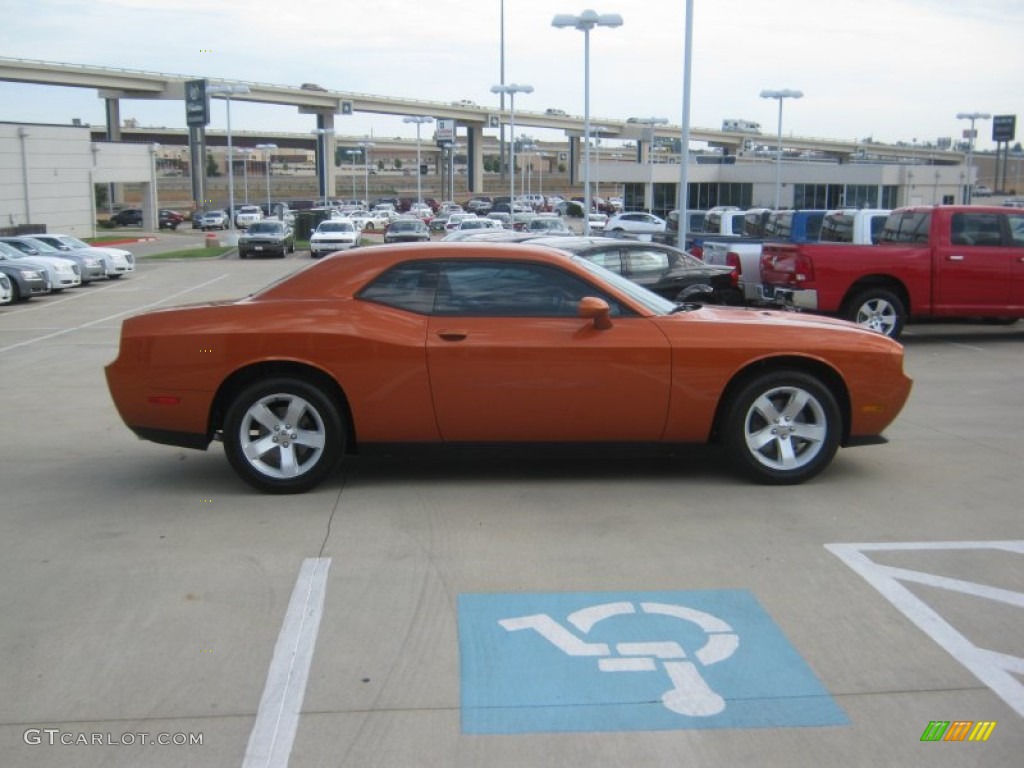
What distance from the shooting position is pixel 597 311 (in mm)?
6641

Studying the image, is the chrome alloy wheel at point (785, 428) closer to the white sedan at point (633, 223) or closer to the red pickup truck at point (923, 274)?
the red pickup truck at point (923, 274)

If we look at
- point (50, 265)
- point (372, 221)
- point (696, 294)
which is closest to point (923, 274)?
point (696, 294)

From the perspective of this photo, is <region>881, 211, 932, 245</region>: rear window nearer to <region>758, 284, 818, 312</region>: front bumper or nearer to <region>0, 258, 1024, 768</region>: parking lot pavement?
<region>758, 284, 818, 312</region>: front bumper

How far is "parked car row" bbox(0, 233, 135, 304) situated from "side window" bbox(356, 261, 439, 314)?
1986 cm

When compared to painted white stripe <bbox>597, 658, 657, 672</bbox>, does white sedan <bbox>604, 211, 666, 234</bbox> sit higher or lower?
higher

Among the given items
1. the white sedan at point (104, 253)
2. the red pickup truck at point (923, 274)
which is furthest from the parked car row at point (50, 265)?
the red pickup truck at point (923, 274)

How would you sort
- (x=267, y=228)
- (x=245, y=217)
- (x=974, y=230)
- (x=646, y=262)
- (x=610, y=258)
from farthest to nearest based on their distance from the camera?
(x=245, y=217) → (x=267, y=228) → (x=646, y=262) → (x=610, y=258) → (x=974, y=230)

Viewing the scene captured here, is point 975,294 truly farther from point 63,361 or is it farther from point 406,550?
point 63,361

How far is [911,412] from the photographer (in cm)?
984

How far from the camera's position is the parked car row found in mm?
24641

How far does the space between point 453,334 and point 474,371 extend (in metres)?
0.27

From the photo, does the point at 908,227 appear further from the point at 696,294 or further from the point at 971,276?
the point at 696,294

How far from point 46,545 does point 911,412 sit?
24.3 feet

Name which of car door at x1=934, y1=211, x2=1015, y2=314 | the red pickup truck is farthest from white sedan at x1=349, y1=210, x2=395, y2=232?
car door at x1=934, y1=211, x2=1015, y2=314
